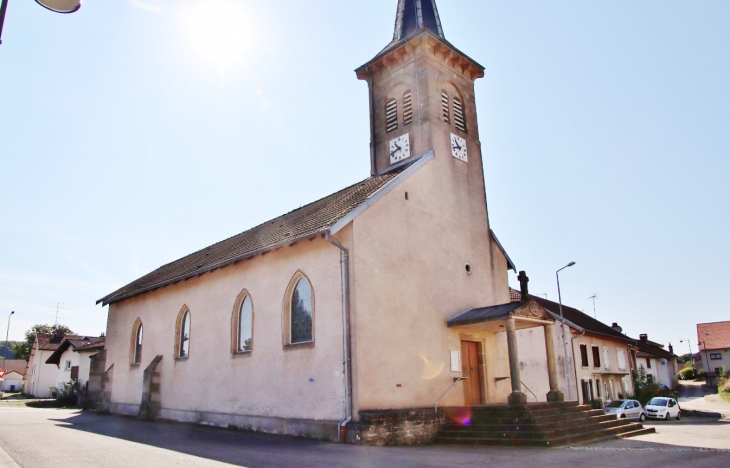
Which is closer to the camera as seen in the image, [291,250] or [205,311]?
[291,250]

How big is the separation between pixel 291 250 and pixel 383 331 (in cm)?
402

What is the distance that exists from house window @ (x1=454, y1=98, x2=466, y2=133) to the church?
0.05 m

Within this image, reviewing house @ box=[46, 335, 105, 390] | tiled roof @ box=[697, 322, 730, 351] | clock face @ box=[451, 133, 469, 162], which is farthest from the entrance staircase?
tiled roof @ box=[697, 322, 730, 351]

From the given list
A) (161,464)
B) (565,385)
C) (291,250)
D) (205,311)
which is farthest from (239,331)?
(565,385)

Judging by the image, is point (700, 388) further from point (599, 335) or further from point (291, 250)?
point (291, 250)

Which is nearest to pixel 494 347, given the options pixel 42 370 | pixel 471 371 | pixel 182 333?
pixel 471 371

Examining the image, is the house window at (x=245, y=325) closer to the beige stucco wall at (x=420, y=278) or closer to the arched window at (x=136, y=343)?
the beige stucco wall at (x=420, y=278)

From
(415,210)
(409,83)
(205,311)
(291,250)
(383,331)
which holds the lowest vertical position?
(383,331)

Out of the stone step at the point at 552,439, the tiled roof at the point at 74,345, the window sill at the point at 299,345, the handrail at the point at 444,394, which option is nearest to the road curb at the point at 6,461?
the window sill at the point at 299,345

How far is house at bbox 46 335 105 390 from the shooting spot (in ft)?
139

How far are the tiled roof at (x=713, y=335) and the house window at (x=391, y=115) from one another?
65.7 metres

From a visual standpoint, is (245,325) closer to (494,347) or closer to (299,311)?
(299,311)

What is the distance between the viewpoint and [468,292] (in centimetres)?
1802

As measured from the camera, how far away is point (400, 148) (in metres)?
19.8
